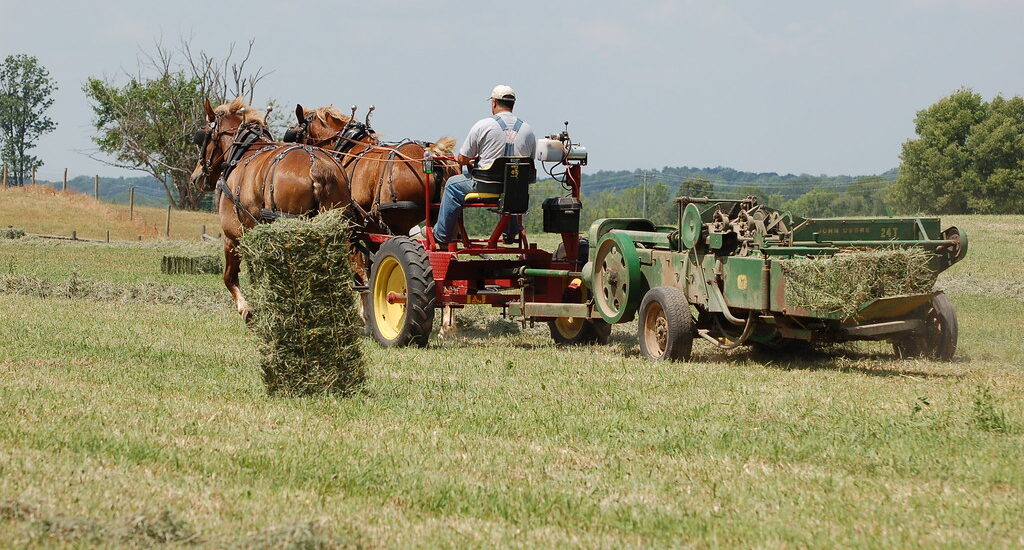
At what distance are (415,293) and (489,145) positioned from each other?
1.64 m

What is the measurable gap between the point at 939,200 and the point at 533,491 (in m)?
91.3

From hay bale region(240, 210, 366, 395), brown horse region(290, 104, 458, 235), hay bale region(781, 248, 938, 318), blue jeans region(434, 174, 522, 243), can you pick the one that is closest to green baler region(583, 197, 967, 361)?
hay bale region(781, 248, 938, 318)

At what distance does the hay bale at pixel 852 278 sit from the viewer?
9008mm

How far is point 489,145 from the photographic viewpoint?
457 inches

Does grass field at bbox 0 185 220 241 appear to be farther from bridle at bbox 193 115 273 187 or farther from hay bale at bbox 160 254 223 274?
bridle at bbox 193 115 273 187

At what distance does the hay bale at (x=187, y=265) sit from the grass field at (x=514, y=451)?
11.9 m

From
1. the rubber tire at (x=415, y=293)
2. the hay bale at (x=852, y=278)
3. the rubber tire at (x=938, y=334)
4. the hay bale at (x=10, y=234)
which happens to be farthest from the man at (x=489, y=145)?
the hay bale at (x=10, y=234)

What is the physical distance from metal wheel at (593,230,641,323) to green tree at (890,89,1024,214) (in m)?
81.8

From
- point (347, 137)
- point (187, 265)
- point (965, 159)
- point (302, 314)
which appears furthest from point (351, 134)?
point (965, 159)

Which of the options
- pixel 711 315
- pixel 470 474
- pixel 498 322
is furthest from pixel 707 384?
pixel 498 322

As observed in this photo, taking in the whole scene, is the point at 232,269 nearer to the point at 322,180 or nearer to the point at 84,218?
the point at 322,180

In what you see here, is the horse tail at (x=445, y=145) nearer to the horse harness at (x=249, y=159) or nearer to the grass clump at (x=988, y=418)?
the horse harness at (x=249, y=159)

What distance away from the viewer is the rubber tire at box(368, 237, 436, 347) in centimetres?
1148

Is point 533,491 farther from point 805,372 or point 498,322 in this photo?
point 498,322
